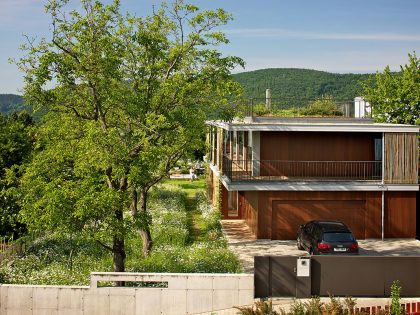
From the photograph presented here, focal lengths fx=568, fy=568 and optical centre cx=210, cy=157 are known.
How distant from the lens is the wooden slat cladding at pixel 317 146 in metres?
27.2

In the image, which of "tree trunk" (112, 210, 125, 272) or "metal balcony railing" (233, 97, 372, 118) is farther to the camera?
"metal balcony railing" (233, 97, 372, 118)

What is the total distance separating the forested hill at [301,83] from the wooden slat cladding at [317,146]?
64.5 meters

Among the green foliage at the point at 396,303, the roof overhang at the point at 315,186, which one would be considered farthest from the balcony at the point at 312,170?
the green foliage at the point at 396,303

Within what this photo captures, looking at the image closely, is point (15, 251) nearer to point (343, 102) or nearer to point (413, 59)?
point (343, 102)

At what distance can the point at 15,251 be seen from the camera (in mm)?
23547

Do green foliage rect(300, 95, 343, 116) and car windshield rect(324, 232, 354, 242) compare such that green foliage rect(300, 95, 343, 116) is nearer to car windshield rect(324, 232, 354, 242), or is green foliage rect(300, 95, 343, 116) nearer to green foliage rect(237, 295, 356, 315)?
car windshield rect(324, 232, 354, 242)

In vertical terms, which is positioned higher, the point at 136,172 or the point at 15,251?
the point at 136,172

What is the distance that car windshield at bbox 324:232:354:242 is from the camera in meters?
21.5

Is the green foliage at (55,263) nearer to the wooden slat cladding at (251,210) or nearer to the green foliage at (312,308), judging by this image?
the green foliage at (312,308)

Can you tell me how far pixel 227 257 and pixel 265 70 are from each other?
4041 inches

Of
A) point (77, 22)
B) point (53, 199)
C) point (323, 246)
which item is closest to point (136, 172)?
point (53, 199)

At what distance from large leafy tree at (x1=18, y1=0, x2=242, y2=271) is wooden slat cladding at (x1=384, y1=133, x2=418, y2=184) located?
29.0ft

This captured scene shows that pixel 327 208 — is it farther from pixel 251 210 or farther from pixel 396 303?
pixel 396 303

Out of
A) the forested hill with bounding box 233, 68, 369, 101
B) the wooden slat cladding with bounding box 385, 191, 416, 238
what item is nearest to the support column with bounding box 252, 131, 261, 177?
the wooden slat cladding with bounding box 385, 191, 416, 238
